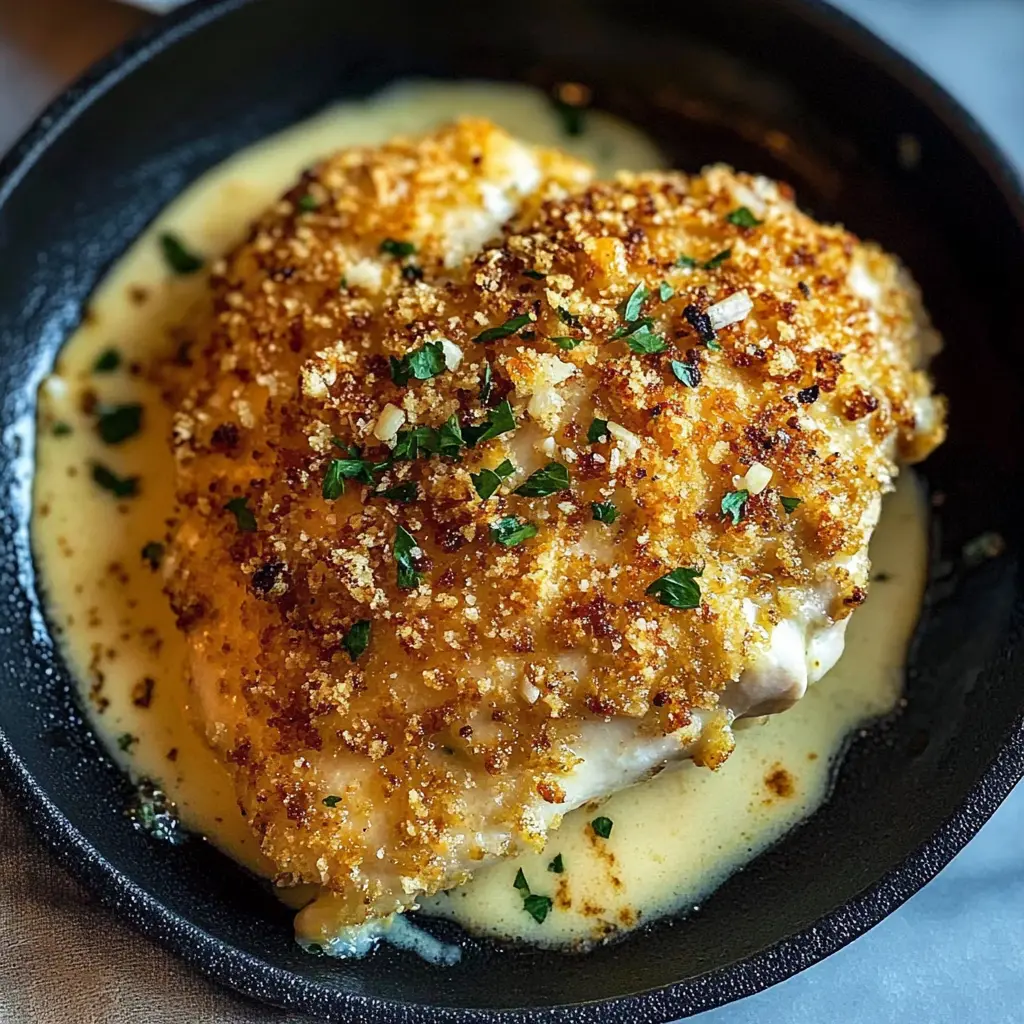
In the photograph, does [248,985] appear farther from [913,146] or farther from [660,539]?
[913,146]

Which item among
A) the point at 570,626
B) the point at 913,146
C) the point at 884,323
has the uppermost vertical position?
the point at 913,146

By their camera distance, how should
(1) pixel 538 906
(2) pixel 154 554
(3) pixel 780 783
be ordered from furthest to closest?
1. (2) pixel 154 554
2. (3) pixel 780 783
3. (1) pixel 538 906

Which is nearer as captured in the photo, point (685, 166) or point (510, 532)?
point (510, 532)

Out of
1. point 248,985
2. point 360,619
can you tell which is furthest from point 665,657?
point 248,985

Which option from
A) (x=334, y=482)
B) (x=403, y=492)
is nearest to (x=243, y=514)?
(x=334, y=482)

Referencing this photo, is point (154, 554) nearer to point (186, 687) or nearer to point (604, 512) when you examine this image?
point (186, 687)

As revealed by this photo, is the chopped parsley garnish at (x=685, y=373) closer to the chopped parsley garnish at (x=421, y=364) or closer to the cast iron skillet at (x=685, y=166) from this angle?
the chopped parsley garnish at (x=421, y=364)

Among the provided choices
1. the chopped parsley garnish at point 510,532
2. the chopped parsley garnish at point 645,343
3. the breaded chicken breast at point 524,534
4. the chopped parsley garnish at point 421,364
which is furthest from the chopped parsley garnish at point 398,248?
the chopped parsley garnish at point 510,532
